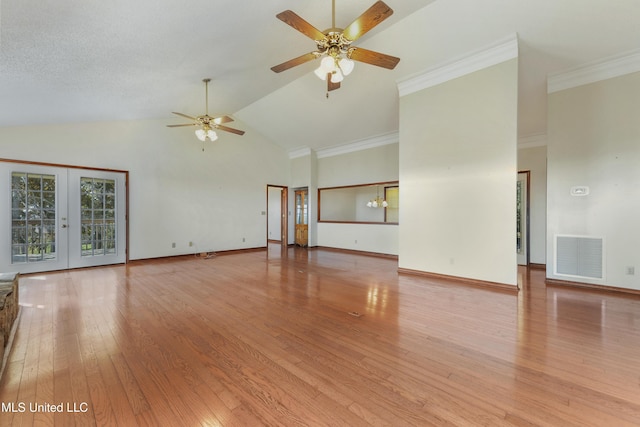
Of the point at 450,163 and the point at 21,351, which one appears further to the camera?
the point at 450,163

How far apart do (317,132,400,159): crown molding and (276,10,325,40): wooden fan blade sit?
499 cm

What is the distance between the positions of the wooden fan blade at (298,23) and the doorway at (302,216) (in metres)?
6.85

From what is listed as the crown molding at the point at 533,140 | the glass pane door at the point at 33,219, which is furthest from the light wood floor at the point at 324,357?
the crown molding at the point at 533,140

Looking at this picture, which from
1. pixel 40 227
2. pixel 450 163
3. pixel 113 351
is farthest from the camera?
pixel 40 227

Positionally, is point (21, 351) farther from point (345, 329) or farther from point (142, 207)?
point (142, 207)

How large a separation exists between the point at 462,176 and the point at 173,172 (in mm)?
6747

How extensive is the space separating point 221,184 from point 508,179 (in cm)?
698

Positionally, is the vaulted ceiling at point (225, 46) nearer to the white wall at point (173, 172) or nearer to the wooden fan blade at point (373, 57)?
the white wall at point (173, 172)

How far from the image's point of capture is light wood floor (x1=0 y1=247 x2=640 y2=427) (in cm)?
162

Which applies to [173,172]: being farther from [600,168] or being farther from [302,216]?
[600,168]

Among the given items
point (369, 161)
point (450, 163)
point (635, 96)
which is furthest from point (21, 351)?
point (635, 96)

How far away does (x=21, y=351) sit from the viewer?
7.58 feet

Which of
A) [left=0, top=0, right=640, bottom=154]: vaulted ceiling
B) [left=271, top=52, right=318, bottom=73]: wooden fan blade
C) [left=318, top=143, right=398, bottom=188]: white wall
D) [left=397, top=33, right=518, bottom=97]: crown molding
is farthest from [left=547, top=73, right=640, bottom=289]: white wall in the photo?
[left=271, top=52, right=318, bottom=73]: wooden fan blade

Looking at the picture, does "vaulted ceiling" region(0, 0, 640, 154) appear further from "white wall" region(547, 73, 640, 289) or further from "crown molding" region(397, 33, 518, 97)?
"white wall" region(547, 73, 640, 289)
